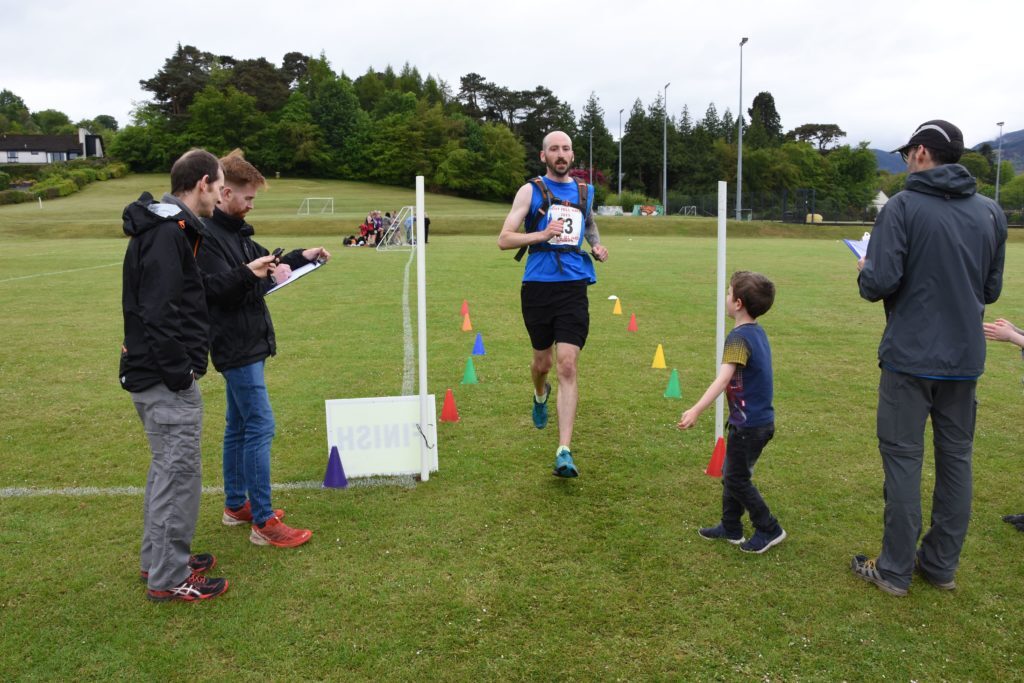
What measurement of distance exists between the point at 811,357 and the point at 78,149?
127846mm

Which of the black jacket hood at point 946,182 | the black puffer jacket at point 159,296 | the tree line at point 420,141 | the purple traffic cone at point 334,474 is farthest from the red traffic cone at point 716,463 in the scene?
the tree line at point 420,141

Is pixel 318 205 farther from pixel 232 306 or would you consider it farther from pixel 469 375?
pixel 232 306

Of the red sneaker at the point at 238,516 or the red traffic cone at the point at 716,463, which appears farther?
the red traffic cone at the point at 716,463

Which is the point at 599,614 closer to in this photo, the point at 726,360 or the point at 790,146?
the point at 726,360

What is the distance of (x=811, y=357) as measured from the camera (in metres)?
9.34

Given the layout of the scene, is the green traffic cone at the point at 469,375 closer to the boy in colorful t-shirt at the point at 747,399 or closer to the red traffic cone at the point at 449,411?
the red traffic cone at the point at 449,411

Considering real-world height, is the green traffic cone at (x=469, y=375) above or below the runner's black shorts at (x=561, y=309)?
below

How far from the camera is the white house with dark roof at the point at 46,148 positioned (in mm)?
108812

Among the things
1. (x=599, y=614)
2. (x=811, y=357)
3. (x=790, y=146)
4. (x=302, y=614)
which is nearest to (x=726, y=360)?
(x=599, y=614)

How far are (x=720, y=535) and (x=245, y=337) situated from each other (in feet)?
9.67

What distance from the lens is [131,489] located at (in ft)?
16.6

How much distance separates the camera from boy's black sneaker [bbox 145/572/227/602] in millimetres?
3586

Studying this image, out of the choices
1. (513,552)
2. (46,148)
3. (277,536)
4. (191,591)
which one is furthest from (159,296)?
(46,148)

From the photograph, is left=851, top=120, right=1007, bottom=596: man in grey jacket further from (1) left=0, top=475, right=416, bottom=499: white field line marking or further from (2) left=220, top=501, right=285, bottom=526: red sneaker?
(2) left=220, top=501, right=285, bottom=526: red sneaker
